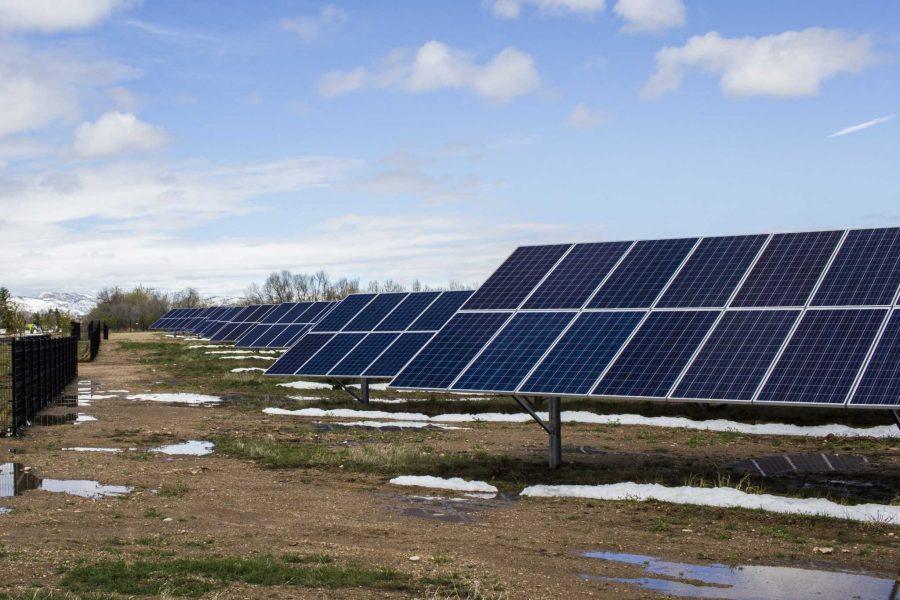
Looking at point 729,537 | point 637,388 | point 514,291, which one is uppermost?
point 514,291

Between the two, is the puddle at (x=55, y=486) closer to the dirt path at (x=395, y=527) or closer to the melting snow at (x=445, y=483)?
the dirt path at (x=395, y=527)

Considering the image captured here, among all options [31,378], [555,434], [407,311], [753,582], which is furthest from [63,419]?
[753,582]

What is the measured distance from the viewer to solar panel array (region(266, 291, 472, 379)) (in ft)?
99.5

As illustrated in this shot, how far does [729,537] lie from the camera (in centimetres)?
1272

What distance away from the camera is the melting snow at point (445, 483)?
1689 cm

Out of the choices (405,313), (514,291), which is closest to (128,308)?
(405,313)

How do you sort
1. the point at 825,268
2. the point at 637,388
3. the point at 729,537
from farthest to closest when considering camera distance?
the point at 825,268
the point at 637,388
the point at 729,537

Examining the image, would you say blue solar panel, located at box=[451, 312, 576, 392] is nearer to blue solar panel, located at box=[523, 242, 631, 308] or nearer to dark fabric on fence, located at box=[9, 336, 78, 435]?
blue solar panel, located at box=[523, 242, 631, 308]

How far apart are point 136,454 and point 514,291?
31.8ft

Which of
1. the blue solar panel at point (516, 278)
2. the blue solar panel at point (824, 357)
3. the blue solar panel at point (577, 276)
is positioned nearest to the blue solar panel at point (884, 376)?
the blue solar panel at point (824, 357)

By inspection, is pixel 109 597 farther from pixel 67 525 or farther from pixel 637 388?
pixel 637 388

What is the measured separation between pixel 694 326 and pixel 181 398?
80.6 feet

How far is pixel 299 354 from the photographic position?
1310 inches

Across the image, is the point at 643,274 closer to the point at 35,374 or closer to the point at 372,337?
the point at 372,337
